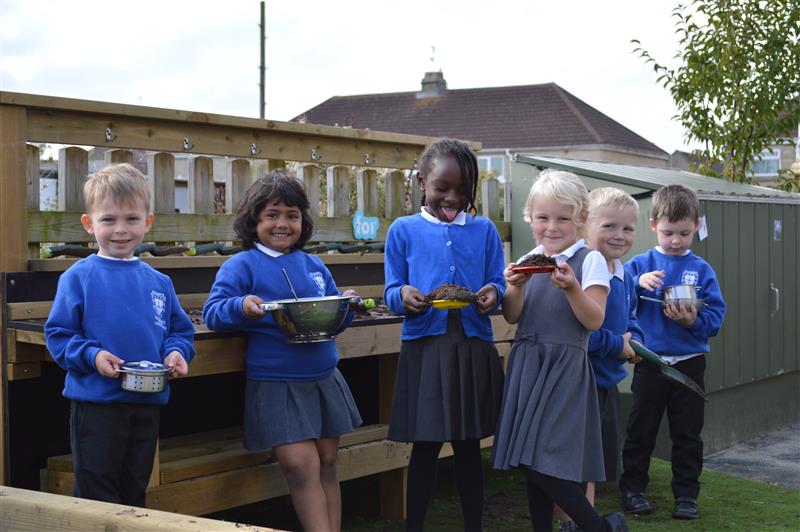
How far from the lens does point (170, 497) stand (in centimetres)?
371

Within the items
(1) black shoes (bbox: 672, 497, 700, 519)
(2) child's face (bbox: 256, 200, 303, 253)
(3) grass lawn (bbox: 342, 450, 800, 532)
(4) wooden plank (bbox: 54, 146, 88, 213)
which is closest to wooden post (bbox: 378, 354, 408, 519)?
(3) grass lawn (bbox: 342, 450, 800, 532)

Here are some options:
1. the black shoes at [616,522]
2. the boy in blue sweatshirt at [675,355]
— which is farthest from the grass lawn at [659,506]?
the black shoes at [616,522]

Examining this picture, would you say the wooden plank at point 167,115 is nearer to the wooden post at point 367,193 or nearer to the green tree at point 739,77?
the wooden post at point 367,193

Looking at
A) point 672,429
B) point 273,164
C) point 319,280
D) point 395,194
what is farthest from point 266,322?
point 395,194

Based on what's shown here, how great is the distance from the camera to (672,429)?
521 cm

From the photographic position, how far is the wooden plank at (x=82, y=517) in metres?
2.29

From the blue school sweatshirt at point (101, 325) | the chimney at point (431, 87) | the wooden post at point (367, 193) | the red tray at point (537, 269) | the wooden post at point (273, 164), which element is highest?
the chimney at point (431, 87)

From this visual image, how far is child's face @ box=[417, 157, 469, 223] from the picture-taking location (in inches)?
153

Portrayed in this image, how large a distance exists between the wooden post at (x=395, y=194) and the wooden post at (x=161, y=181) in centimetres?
168

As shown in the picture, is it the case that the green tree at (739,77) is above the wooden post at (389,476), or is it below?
above

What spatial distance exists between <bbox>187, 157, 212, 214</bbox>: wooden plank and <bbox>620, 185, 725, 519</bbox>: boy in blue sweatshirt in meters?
2.19

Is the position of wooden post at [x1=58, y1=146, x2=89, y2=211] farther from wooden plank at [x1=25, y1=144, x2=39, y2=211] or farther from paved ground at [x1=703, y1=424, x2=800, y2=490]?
paved ground at [x1=703, y1=424, x2=800, y2=490]

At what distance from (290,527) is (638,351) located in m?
1.83

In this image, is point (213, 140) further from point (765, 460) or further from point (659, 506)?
point (765, 460)
